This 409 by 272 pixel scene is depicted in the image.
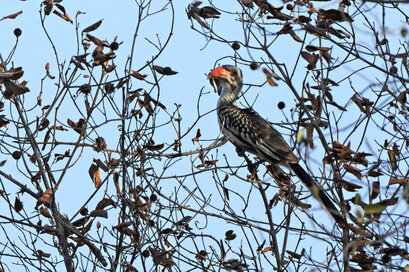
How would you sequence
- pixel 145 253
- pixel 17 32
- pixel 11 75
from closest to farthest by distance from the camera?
pixel 11 75 < pixel 145 253 < pixel 17 32

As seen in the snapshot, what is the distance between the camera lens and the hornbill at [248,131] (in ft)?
19.7

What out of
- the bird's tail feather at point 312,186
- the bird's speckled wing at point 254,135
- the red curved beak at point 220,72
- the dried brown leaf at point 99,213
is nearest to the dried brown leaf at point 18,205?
the dried brown leaf at point 99,213

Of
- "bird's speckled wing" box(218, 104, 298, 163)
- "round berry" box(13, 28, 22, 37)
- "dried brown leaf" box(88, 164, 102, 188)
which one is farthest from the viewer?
"bird's speckled wing" box(218, 104, 298, 163)

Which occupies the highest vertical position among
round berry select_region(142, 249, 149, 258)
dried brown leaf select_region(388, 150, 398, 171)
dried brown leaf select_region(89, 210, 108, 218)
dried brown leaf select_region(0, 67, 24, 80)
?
dried brown leaf select_region(0, 67, 24, 80)

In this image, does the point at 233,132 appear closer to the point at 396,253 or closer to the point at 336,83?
the point at 336,83

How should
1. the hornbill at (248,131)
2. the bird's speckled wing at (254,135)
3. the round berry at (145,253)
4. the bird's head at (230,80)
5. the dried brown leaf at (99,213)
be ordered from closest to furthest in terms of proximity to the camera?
the dried brown leaf at (99,213) < the round berry at (145,253) < the hornbill at (248,131) < the bird's speckled wing at (254,135) < the bird's head at (230,80)

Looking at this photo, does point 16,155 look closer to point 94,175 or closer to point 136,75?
point 94,175

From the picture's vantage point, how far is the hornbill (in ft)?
19.7

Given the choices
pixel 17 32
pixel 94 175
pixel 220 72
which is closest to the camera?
pixel 94 175

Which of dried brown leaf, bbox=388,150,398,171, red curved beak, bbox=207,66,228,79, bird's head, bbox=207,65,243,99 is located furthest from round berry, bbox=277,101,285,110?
bird's head, bbox=207,65,243,99

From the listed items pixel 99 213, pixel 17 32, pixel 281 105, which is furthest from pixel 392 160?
pixel 17 32

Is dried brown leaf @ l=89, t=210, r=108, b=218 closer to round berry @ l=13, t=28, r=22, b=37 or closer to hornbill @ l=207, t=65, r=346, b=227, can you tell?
round berry @ l=13, t=28, r=22, b=37

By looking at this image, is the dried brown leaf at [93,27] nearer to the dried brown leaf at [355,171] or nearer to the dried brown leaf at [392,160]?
the dried brown leaf at [355,171]

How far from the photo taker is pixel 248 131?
6.45 m
